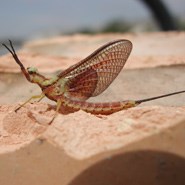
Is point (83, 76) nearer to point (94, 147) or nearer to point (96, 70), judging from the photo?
point (96, 70)

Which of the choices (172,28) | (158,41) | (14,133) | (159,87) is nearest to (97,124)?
(14,133)

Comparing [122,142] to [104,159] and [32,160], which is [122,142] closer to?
[104,159]

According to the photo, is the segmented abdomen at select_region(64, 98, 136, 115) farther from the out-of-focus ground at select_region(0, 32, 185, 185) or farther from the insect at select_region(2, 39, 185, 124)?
the out-of-focus ground at select_region(0, 32, 185, 185)

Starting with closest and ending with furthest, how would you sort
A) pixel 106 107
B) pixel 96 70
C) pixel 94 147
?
pixel 94 147
pixel 106 107
pixel 96 70

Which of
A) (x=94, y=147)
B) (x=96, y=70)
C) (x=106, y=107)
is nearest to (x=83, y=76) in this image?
(x=96, y=70)

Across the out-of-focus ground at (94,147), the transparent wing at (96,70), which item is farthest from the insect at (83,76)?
the out-of-focus ground at (94,147)

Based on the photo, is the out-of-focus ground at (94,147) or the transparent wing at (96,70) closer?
the out-of-focus ground at (94,147)

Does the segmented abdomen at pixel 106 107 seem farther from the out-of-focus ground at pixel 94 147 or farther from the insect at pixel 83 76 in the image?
the out-of-focus ground at pixel 94 147

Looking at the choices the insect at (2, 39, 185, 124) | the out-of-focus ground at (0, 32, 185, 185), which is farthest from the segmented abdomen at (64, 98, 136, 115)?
the out-of-focus ground at (0, 32, 185, 185)
